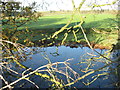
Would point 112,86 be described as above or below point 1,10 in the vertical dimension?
below

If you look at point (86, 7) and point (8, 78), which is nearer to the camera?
point (86, 7)

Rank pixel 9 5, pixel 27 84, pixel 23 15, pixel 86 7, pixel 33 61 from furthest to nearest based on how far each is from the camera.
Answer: pixel 33 61 < pixel 23 15 < pixel 9 5 < pixel 27 84 < pixel 86 7

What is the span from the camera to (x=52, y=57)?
12.1 ft

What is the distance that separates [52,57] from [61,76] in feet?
3.60

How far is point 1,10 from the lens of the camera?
2.64m

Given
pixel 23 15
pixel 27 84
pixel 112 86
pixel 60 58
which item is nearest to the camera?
pixel 112 86

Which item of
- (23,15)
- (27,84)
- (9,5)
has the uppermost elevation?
(9,5)

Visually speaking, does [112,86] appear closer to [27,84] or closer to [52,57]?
[27,84]

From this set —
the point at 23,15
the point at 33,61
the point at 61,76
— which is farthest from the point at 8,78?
the point at 23,15

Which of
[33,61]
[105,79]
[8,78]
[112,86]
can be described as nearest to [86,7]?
[112,86]

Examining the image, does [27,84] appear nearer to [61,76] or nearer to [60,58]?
[61,76]

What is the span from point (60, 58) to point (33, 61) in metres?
0.68

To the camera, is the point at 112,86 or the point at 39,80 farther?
the point at 39,80

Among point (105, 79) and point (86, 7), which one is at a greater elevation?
point (86, 7)
